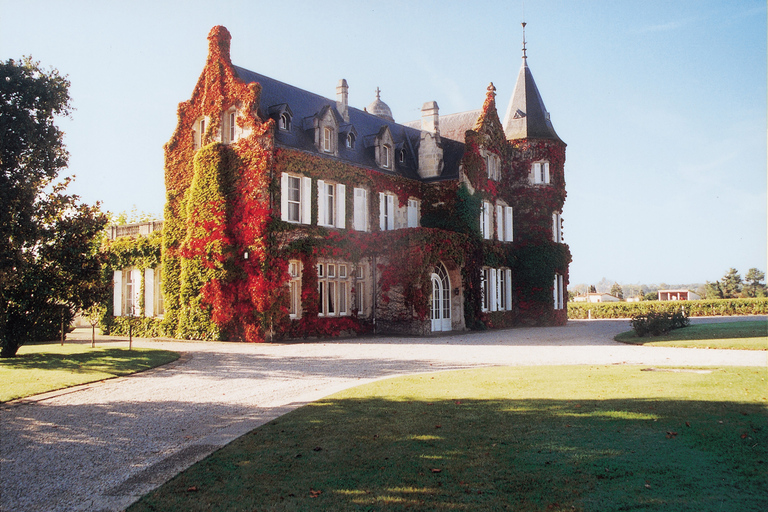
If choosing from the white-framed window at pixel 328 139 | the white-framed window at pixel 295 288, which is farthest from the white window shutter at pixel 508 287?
the white-framed window at pixel 295 288

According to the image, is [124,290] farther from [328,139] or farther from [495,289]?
[495,289]

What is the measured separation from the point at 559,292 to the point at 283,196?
18873 millimetres

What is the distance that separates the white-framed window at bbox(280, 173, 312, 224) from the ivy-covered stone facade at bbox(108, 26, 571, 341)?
0.16 feet

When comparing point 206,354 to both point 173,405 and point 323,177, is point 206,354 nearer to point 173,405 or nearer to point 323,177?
point 173,405

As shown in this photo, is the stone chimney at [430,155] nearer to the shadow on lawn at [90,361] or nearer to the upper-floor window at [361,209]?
the upper-floor window at [361,209]

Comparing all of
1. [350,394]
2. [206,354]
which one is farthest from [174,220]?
[350,394]

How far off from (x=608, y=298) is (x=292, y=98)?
231 ft

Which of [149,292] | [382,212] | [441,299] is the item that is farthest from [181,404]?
[441,299]

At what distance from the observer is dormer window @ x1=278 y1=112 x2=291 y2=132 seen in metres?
25.1

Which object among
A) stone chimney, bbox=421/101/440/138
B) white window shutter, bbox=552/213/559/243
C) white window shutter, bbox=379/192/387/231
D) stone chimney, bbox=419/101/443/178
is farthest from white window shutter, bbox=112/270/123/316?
white window shutter, bbox=552/213/559/243

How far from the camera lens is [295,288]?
24.1 m

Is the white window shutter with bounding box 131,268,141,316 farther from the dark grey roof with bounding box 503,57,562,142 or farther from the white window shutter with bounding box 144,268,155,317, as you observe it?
the dark grey roof with bounding box 503,57,562,142

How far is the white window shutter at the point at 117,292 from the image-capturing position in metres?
28.7

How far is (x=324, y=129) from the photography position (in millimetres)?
26406
